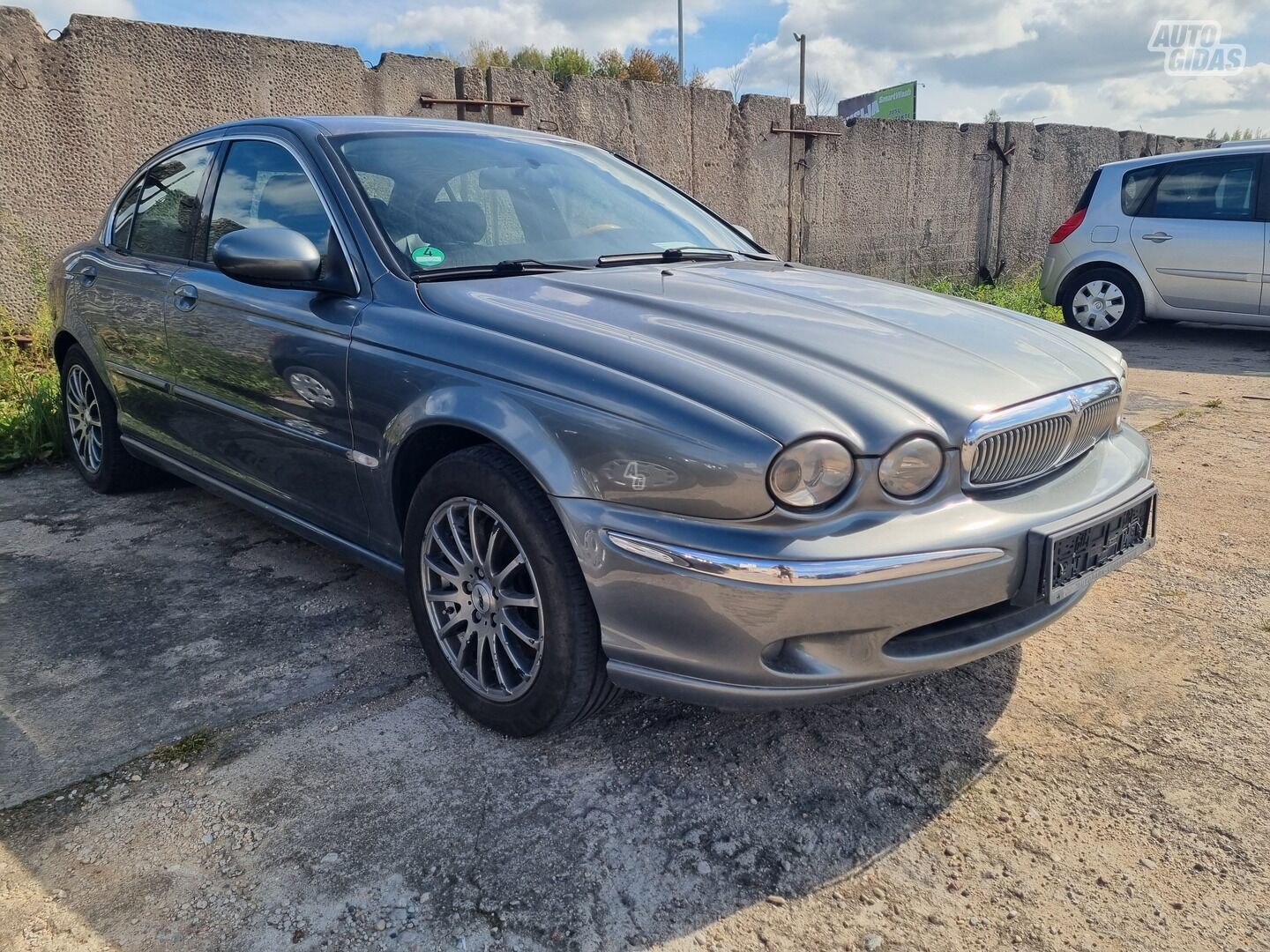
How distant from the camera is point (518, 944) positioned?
1839 millimetres

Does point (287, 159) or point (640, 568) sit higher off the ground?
point (287, 159)

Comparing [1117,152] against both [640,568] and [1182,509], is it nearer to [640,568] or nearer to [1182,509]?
[1182,509]

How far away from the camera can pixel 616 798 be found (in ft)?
7.46

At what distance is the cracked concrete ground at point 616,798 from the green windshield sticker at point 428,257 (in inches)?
46.1

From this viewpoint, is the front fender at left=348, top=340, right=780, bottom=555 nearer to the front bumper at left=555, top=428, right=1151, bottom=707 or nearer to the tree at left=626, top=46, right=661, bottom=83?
the front bumper at left=555, top=428, right=1151, bottom=707

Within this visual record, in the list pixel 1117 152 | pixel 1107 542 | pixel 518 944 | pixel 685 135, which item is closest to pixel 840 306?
pixel 1107 542

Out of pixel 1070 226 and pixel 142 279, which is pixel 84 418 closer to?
pixel 142 279

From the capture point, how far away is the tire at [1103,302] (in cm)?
870

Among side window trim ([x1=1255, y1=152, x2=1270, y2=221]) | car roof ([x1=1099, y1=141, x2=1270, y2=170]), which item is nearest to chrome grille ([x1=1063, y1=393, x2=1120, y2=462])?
side window trim ([x1=1255, y1=152, x2=1270, y2=221])

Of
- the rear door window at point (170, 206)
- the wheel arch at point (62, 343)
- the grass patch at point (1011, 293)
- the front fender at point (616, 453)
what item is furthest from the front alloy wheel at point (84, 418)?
the grass patch at point (1011, 293)

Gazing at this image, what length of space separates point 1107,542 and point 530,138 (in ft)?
8.04

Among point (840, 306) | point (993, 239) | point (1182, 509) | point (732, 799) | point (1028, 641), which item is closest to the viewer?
point (732, 799)

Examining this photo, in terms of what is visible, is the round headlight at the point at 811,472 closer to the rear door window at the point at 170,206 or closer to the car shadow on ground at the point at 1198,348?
the rear door window at the point at 170,206

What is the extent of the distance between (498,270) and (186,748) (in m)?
1.55
